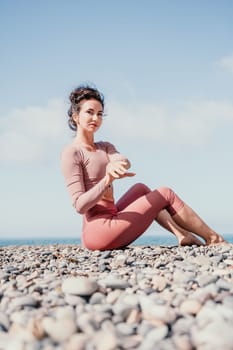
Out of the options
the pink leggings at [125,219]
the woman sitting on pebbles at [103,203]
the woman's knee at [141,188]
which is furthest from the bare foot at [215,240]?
the woman's knee at [141,188]

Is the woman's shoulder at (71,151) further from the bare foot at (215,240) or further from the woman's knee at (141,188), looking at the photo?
the bare foot at (215,240)

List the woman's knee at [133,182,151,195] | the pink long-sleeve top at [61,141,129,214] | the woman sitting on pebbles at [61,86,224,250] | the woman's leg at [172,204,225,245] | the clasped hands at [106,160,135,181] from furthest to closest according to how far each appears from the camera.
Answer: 1. the woman's knee at [133,182,151,195]
2. the woman's leg at [172,204,225,245]
3. the woman sitting on pebbles at [61,86,224,250]
4. the pink long-sleeve top at [61,141,129,214]
5. the clasped hands at [106,160,135,181]

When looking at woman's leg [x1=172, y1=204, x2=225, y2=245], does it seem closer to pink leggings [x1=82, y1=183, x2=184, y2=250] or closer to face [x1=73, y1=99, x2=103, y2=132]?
pink leggings [x1=82, y1=183, x2=184, y2=250]

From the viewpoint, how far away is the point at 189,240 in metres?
5.84

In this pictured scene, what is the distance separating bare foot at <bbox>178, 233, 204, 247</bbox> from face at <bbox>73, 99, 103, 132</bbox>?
162cm

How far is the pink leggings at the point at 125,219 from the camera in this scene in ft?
18.0

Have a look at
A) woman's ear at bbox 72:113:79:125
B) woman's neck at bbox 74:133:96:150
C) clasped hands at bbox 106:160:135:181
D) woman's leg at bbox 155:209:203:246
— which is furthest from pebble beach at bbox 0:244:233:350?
woman's ear at bbox 72:113:79:125

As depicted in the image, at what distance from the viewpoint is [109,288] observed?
3.00 meters

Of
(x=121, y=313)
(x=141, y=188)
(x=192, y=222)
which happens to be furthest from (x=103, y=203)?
(x=121, y=313)

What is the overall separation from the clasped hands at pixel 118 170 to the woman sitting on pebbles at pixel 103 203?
24 cm

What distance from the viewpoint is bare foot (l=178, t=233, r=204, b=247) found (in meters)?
5.83

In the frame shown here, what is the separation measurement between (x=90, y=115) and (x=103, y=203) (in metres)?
1.01

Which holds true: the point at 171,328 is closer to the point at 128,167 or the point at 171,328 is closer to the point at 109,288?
the point at 109,288

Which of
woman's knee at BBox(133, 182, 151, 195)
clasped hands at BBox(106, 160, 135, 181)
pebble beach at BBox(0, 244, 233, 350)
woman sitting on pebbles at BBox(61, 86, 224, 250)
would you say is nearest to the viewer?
pebble beach at BBox(0, 244, 233, 350)
